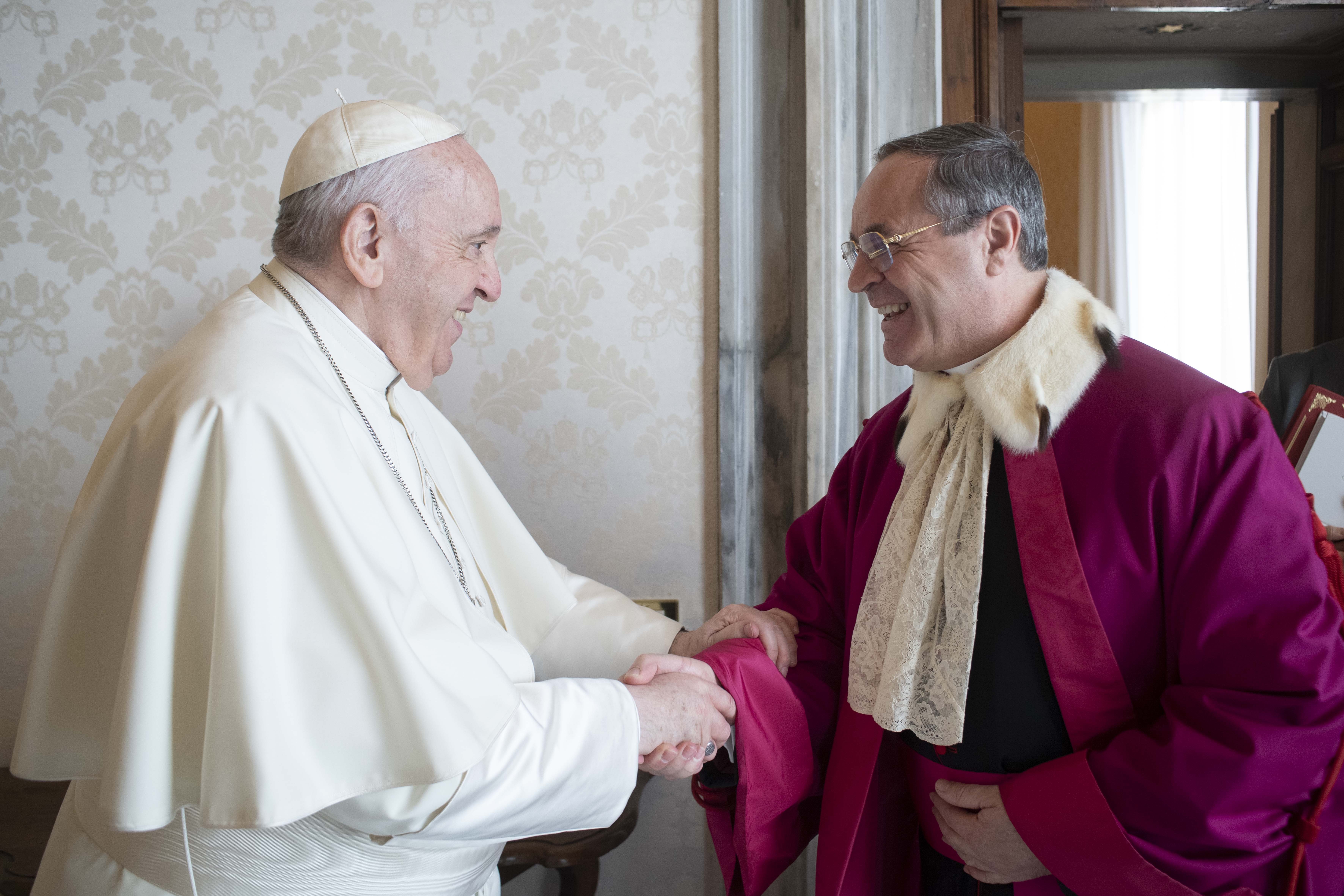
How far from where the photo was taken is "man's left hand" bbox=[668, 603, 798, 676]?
5.73 feet

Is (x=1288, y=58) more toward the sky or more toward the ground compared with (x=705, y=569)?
more toward the sky

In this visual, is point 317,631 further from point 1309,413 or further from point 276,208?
point 1309,413

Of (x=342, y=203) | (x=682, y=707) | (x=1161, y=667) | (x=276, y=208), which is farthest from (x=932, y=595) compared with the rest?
(x=276, y=208)

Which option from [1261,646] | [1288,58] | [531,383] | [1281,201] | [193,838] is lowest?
[193,838]

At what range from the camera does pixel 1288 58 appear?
2529mm

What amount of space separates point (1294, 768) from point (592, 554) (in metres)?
1.63

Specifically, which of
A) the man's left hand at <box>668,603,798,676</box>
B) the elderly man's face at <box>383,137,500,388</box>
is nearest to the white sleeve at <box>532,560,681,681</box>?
the man's left hand at <box>668,603,798,676</box>

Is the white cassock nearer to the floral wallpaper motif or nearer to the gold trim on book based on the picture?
the floral wallpaper motif

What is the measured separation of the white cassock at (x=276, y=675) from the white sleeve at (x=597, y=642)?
389 millimetres

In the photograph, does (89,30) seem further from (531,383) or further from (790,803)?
(790,803)

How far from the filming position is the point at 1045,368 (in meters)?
1.39

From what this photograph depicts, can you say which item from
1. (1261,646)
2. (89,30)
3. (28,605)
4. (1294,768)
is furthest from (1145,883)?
(89,30)

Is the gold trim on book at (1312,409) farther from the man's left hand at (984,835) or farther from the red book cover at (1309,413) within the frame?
the man's left hand at (984,835)

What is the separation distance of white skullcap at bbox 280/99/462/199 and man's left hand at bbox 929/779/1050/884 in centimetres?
143
